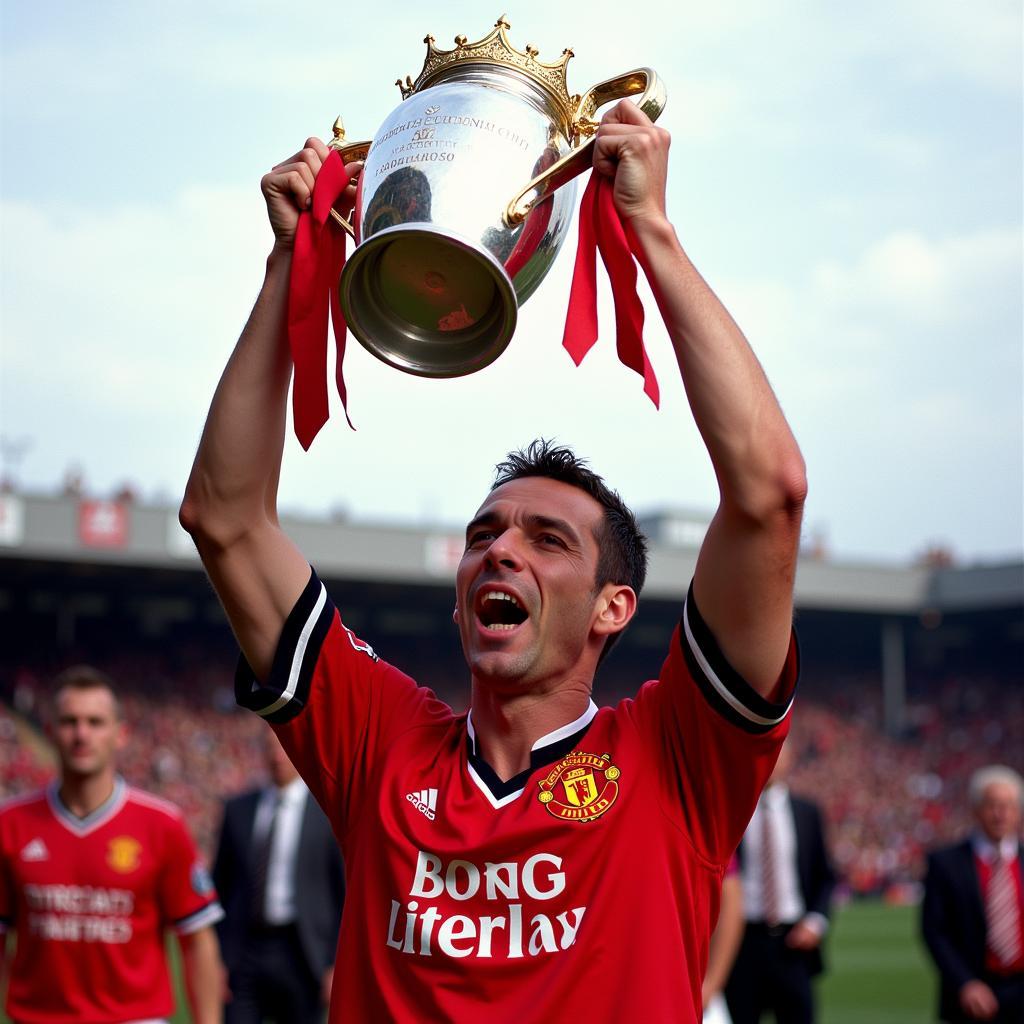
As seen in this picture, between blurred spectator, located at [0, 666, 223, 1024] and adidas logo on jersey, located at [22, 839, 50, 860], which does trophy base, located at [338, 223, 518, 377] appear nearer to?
blurred spectator, located at [0, 666, 223, 1024]

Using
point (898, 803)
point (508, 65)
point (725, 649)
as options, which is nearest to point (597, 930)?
point (725, 649)

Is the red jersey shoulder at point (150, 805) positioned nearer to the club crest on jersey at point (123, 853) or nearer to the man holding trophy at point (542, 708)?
the club crest on jersey at point (123, 853)

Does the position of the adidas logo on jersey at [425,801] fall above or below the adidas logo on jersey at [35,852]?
above

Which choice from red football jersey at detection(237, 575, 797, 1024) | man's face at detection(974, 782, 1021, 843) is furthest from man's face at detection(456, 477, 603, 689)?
man's face at detection(974, 782, 1021, 843)

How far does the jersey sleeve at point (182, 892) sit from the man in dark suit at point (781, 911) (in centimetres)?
333

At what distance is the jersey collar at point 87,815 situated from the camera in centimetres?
548

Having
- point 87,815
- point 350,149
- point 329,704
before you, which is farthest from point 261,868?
point 350,149

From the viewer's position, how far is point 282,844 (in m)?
7.36

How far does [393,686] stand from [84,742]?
314 centimetres

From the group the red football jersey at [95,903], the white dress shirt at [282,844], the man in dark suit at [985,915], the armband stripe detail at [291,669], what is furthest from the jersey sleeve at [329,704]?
the man in dark suit at [985,915]

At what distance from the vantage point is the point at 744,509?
226 centimetres

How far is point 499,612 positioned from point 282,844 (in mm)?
5104

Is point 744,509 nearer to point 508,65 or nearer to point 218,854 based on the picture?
point 508,65

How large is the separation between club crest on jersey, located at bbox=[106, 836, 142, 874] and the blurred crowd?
727 inches
